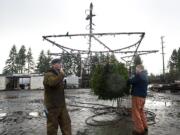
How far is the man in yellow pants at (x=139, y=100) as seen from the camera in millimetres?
7395

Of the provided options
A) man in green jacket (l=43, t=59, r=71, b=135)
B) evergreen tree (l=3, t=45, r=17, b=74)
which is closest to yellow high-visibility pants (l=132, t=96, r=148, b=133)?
man in green jacket (l=43, t=59, r=71, b=135)

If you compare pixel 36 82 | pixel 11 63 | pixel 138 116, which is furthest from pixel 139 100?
pixel 11 63

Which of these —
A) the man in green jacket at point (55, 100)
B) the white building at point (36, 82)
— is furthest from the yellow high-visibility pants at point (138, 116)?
the white building at point (36, 82)

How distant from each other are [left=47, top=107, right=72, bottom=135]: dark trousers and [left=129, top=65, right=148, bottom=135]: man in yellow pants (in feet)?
6.57

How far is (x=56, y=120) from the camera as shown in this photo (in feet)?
20.3

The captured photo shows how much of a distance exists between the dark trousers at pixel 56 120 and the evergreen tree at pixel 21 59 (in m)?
96.0

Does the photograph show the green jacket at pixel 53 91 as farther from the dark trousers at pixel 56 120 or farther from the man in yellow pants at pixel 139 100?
the man in yellow pants at pixel 139 100

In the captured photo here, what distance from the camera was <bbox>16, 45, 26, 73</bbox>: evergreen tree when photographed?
326 ft

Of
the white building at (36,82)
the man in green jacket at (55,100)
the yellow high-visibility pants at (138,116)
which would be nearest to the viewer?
the man in green jacket at (55,100)

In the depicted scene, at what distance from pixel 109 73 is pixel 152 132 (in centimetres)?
254

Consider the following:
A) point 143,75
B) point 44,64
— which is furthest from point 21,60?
point 143,75

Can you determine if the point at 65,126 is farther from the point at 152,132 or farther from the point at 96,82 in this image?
the point at 96,82

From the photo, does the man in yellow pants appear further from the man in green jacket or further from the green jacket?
the green jacket

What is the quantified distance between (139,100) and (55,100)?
249 cm
